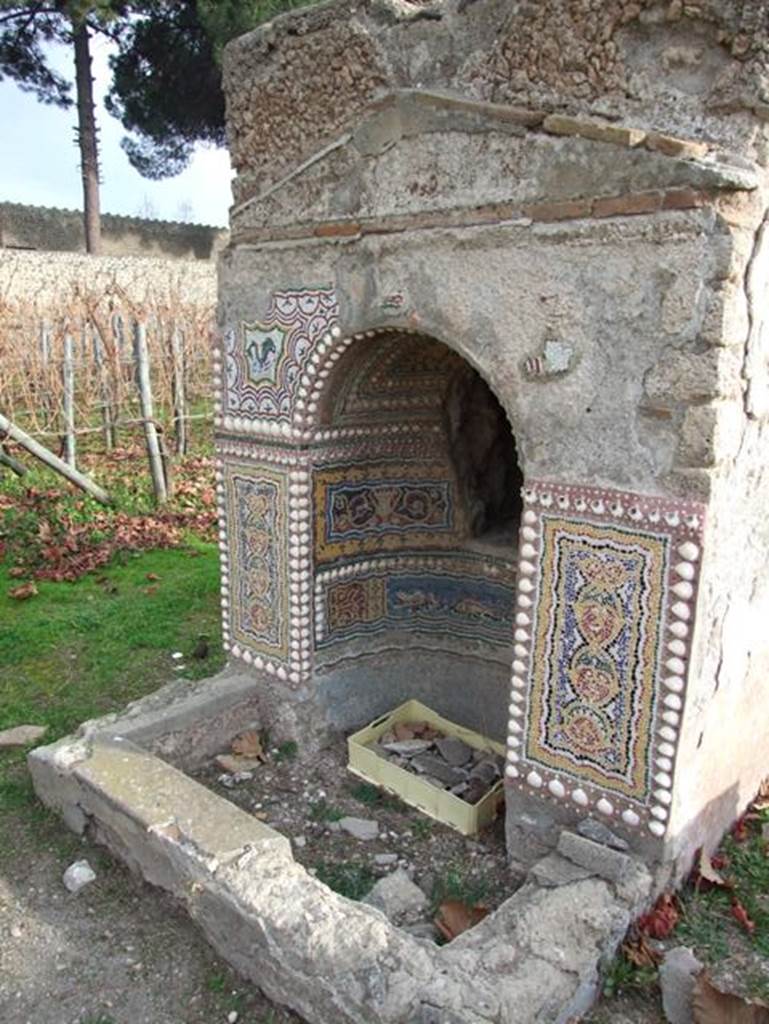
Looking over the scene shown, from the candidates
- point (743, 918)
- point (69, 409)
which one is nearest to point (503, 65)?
point (743, 918)

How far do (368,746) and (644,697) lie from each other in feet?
5.91

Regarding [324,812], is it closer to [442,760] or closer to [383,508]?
[442,760]

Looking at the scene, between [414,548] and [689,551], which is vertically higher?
[689,551]

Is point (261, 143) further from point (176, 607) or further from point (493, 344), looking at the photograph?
point (176, 607)

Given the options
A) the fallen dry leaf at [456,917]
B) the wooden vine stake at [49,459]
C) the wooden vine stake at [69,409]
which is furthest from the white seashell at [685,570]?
A: the wooden vine stake at [69,409]

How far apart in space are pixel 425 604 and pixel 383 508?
63 centimetres

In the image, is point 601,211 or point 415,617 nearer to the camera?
point 601,211

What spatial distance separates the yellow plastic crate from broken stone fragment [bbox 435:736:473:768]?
35 millimetres

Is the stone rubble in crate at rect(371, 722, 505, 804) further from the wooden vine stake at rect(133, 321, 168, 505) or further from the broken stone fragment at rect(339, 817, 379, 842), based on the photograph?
the wooden vine stake at rect(133, 321, 168, 505)

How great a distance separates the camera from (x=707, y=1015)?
2.58 metres

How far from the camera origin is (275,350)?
12.9ft

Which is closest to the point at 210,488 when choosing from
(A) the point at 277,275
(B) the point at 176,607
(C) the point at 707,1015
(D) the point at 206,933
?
(B) the point at 176,607

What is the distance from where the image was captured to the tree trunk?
17.5 metres

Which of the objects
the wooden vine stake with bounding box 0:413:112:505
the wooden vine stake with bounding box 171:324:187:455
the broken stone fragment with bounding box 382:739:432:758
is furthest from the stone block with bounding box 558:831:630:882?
the wooden vine stake with bounding box 171:324:187:455
